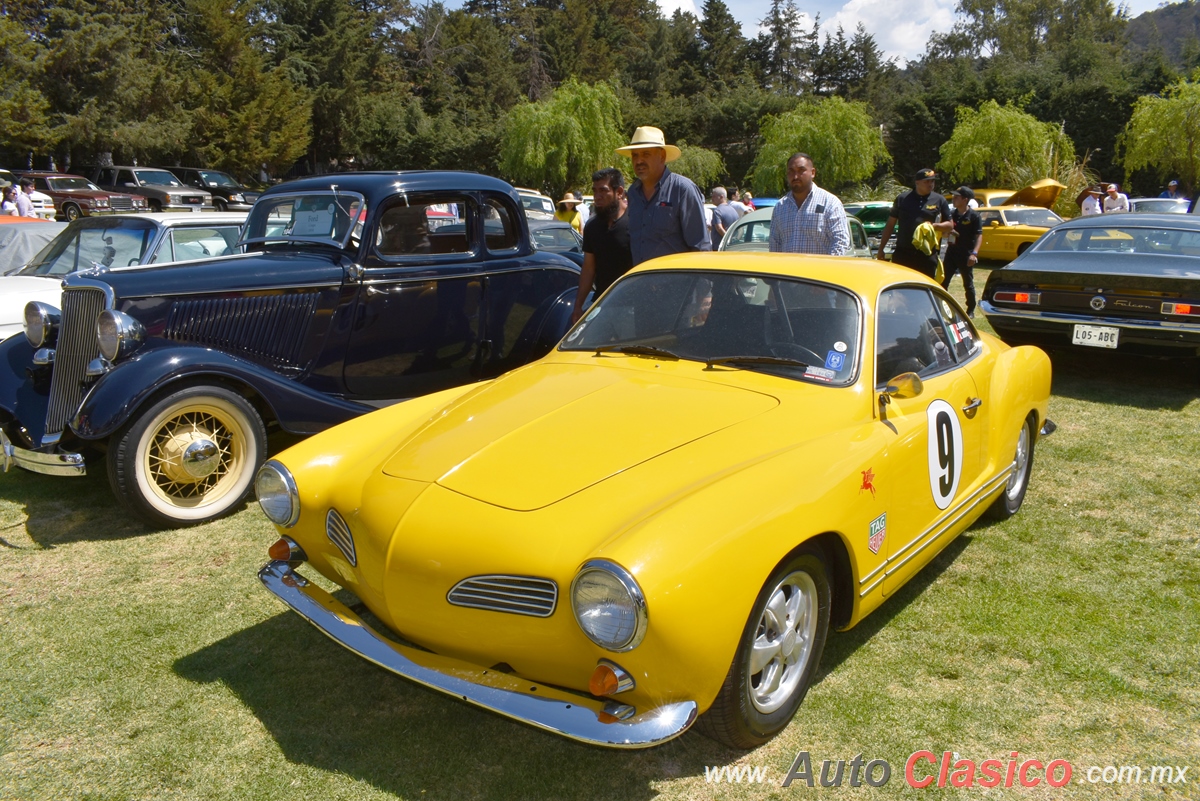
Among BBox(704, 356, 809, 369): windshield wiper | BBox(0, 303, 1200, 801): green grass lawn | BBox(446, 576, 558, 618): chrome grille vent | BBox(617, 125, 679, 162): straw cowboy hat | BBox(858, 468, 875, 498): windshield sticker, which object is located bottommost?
BBox(0, 303, 1200, 801): green grass lawn

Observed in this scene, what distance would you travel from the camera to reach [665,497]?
2633 mm

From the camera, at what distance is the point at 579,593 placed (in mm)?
2316

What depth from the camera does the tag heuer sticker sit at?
9.95 feet

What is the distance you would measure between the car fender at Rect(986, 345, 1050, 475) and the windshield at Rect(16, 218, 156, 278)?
6292 millimetres

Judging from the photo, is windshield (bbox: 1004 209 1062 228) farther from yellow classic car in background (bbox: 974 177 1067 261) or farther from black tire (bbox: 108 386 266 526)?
black tire (bbox: 108 386 266 526)

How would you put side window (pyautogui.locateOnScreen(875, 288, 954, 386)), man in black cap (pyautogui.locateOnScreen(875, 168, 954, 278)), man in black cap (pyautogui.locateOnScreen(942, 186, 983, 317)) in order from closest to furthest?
side window (pyautogui.locateOnScreen(875, 288, 954, 386)) → man in black cap (pyautogui.locateOnScreen(875, 168, 954, 278)) → man in black cap (pyautogui.locateOnScreen(942, 186, 983, 317))

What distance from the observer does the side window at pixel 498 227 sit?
6391 mm

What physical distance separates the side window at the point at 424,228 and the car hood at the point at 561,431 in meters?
2.44

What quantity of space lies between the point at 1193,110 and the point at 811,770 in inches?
1406

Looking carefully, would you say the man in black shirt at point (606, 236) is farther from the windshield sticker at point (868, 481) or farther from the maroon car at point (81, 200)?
the maroon car at point (81, 200)

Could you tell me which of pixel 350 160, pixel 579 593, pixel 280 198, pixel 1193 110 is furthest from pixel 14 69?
pixel 1193 110

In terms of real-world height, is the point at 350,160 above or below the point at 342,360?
above

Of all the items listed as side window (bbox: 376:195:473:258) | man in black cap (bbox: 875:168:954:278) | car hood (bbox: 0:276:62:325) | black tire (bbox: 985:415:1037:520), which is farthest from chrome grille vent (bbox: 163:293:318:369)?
man in black cap (bbox: 875:168:954:278)

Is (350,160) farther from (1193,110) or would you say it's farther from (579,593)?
(579,593)
